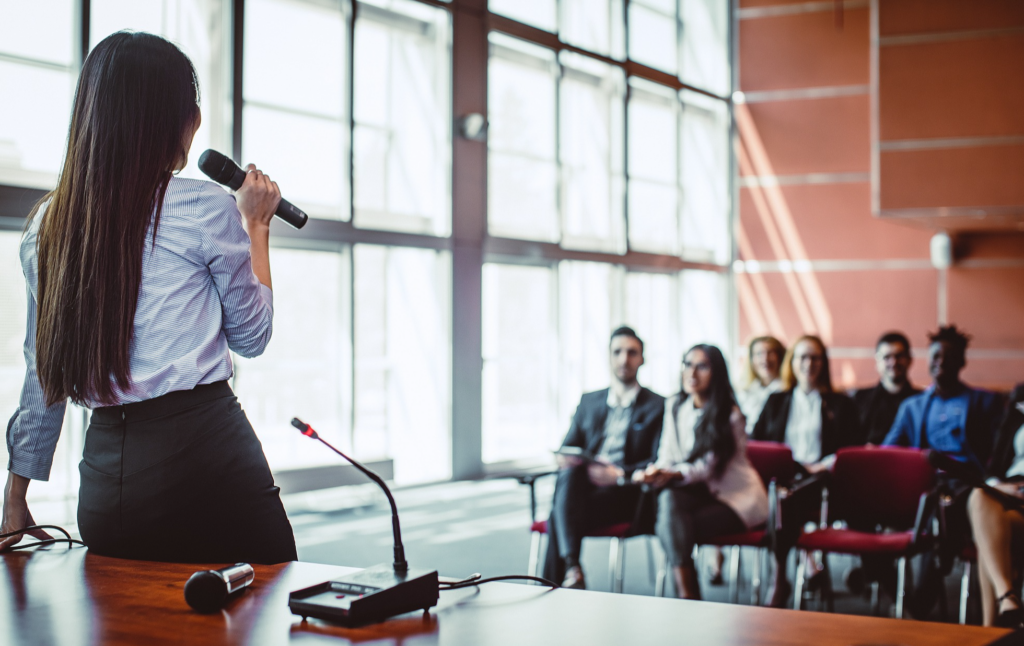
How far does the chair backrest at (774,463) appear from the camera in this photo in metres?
4.39

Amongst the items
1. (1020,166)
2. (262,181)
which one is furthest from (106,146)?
(1020,166)

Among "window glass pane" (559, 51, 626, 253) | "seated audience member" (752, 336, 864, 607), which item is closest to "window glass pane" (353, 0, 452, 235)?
"window glass pane" (559, 51, 626, 253)

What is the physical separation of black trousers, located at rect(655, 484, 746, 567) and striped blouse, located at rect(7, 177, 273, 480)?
2.67 meters

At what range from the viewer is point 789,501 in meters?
3.91

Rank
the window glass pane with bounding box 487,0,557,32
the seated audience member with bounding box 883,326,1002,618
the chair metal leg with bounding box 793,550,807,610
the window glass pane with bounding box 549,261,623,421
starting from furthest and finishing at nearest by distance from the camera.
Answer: the window glass pane with bounding box 549,261,623,421 → the window glass pane with bounding box 487,0,557,32 → the seated audience member with bounding box 883,326,1002,618 → the chair metal leg with bounding box 793,550,807,610

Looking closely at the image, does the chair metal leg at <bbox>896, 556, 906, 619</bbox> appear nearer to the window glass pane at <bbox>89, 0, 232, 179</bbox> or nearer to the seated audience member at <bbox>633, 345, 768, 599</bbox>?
the seated audience member at <bbox>633, 345, 768, 599</bbox>

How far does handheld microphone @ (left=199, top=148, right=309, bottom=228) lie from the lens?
1.59 m

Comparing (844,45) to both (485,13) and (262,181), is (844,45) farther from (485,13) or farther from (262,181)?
(262,181)

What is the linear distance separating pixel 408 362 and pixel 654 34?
16.8 ft

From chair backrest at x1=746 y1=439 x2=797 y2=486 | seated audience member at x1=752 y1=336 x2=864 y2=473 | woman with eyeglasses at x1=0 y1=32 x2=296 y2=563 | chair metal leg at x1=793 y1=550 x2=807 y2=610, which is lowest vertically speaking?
chair metal leg at x1=793 y1=550 x2=807 y2=610

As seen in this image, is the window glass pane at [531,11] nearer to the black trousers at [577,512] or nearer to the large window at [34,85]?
the large window at [34,85]

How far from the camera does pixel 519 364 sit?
29.5ft

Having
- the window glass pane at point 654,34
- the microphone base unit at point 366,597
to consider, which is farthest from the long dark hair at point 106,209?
the window glass pane at point 654,34

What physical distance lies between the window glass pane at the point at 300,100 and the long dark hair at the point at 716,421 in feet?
11.8
